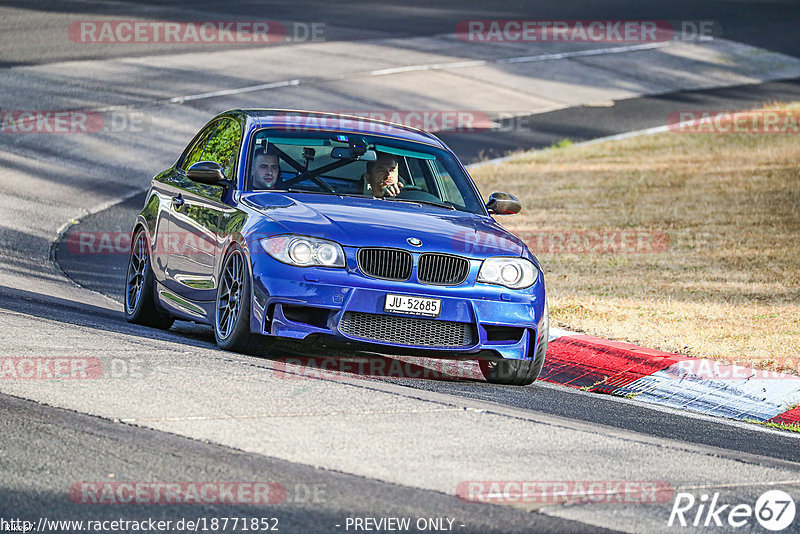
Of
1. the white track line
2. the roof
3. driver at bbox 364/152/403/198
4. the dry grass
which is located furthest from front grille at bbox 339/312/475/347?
the white track line

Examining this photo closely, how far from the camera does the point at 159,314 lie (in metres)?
10.5

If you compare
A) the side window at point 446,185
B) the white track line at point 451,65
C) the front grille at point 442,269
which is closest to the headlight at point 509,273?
the front grille at point 442,269

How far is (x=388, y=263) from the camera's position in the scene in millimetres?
8453

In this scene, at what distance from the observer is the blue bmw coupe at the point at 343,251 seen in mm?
8367

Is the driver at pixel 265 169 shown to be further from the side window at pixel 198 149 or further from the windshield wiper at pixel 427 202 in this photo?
the side window at pixel 198 149

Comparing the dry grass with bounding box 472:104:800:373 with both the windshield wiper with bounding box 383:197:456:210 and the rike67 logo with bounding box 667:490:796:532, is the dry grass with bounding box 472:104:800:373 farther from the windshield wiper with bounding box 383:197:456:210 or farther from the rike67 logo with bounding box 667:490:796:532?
the rike67 logo with bounding box 667:490:796:532

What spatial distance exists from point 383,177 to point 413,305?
1590 millimetres

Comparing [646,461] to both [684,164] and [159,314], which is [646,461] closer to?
[159,314]

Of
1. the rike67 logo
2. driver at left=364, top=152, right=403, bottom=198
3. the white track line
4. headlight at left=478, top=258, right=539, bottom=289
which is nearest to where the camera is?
the rike67 logo

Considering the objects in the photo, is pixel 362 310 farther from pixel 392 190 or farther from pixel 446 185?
pixel 446 185

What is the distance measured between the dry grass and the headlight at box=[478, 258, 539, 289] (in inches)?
80.6

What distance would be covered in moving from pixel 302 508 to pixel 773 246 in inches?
454

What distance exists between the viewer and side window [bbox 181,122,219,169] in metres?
10.7

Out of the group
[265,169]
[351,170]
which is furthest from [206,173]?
[351,170]
